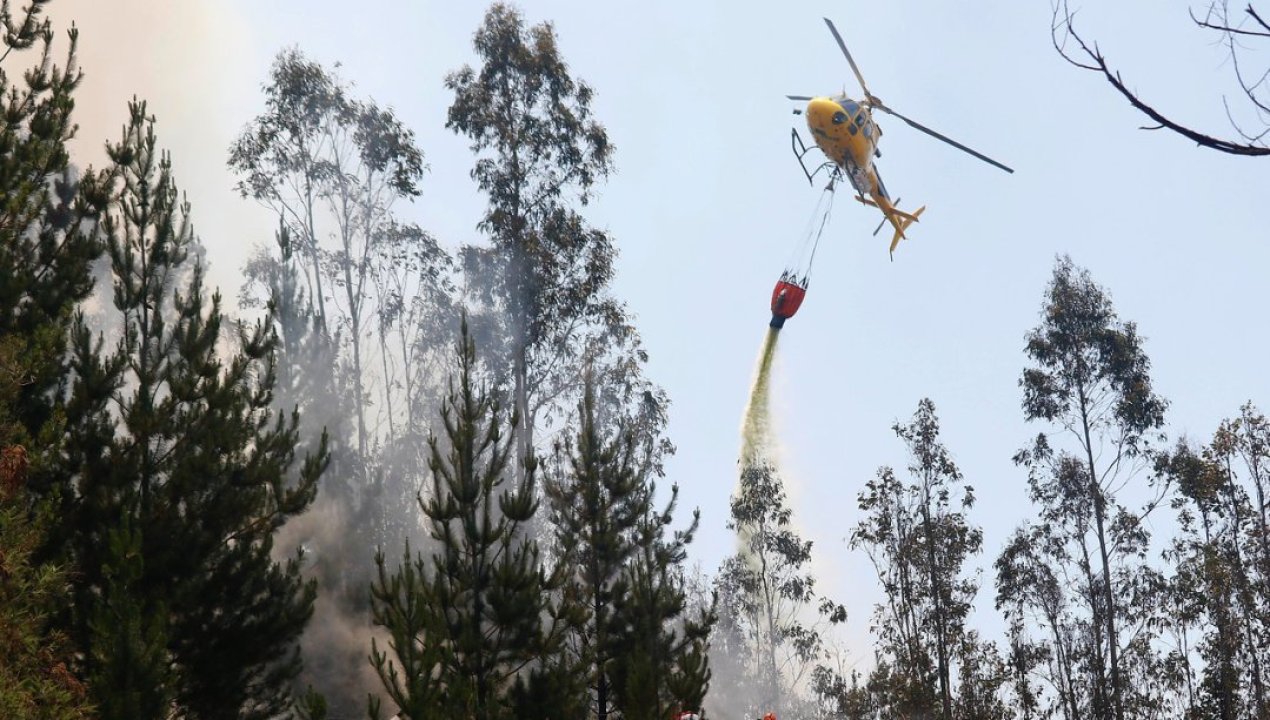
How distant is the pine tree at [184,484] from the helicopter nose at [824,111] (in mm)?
20309

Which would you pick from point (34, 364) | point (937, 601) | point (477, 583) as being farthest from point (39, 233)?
point (937, 601)

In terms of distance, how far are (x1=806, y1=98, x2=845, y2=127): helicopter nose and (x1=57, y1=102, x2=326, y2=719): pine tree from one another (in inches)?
800

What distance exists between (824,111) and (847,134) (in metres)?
0.86

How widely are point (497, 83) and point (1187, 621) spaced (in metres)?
22.0

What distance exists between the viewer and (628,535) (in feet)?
65.4

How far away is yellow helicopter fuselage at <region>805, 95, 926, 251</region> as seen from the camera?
115ft

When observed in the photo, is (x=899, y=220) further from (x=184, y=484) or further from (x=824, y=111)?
(x=184, y=484)

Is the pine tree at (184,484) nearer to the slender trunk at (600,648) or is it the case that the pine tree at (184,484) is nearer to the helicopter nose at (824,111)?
the slender trunk at (600,648)

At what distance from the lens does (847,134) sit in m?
35.1

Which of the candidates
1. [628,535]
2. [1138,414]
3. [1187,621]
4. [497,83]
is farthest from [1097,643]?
[497,83]

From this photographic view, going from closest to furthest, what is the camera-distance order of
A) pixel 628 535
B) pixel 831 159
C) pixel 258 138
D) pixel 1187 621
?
pixel 628 535, pixel 1187 621, pixel 831 159, pixel 258 138

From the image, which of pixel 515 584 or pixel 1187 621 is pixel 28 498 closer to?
pixel 515 584

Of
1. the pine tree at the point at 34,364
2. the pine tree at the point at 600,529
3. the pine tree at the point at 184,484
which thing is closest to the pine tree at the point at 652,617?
the pine tree at the point at 600,529

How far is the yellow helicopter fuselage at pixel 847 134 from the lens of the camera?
115 ft
